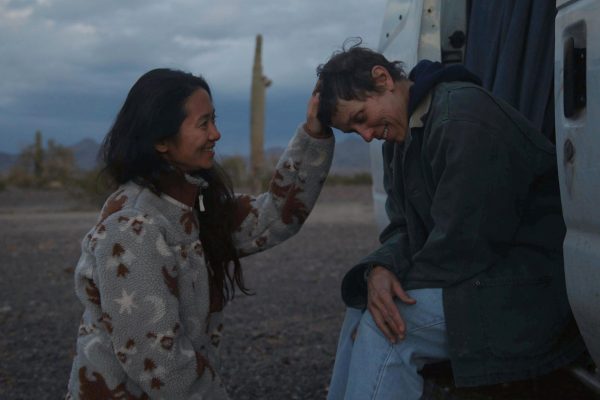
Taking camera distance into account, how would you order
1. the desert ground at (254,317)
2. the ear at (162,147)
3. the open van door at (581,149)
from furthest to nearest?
the desert ground at (254,317)
the ear at (162,147)
the open van door at (581,149)

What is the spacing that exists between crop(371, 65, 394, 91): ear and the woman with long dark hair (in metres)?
0.30

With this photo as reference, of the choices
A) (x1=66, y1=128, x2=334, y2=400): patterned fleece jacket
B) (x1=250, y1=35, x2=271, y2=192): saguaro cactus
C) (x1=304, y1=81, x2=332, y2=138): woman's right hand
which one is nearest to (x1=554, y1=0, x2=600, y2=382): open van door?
(x1=304, y1=81, x2=332, y2=138): woman's right hand

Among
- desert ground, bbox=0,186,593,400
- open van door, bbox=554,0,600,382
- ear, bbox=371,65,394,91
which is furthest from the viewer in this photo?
desert ground, bbox=0,186,593,400

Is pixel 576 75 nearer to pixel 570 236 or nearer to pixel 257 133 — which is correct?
pixel 570 236

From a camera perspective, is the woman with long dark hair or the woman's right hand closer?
the woman with long dark hair

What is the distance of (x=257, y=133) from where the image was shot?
21.1 metres

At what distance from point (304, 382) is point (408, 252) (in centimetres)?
170

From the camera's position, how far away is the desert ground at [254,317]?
164 inches

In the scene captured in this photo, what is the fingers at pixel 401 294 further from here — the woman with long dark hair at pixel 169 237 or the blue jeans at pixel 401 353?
the woman with long dark hair at pixel 169 237

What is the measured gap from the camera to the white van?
1946 mm

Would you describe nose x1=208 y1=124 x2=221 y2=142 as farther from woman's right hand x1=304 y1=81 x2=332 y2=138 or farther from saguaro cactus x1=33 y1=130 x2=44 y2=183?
saguaro cactus x1=33 y1=130 x2=44 y2=183

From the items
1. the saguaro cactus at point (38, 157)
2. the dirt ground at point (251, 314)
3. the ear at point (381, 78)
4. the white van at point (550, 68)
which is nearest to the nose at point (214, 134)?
the ear at point (381, 78)

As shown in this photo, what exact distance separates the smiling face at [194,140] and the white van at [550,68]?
3.31 ft

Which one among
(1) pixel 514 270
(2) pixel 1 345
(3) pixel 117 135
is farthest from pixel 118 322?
(2) pixel 1 345
